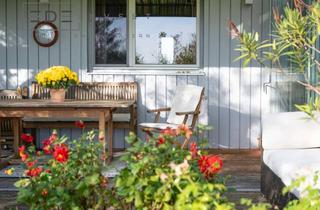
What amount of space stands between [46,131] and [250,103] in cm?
267

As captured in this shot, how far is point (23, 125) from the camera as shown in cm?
655

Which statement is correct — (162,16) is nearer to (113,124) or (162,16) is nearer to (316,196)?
(113,124)

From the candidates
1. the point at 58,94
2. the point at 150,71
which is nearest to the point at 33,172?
the point at 58,94

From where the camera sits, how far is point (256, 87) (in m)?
6.91

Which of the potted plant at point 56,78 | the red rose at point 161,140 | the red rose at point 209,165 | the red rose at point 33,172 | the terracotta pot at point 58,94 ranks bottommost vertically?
the red rose at point 33,172

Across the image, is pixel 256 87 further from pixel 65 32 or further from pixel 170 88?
pixel 65 32

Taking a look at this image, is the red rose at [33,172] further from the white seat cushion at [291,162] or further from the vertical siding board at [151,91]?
the vertical siding board at [151,91]

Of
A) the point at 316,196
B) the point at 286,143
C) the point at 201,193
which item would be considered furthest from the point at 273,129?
the point at 201,193

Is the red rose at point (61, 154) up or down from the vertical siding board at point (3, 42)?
down

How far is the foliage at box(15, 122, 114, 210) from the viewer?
7.19 ft

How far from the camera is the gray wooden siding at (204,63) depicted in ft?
22.6

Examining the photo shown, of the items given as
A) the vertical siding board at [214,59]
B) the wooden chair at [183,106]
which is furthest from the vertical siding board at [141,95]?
the vertical siding board at [214,59]

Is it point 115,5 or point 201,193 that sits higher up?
point 115,5

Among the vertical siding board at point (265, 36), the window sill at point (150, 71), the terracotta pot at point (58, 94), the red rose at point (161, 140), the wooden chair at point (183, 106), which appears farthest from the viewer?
the window sill at point (150, 71)
